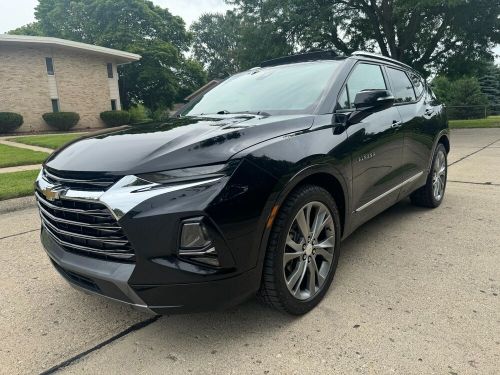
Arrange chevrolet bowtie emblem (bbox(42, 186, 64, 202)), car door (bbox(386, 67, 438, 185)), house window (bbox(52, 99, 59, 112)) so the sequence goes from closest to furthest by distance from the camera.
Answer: chevrolet bowtie emblem (bbox(42, 186, 64, 202))
car door (bbox(386, 67, 438, 185))
house window (bbox(52, 99, 59, 112))

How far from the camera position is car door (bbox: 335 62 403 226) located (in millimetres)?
3094

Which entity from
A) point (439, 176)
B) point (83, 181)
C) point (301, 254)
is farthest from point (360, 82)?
point (83, 181)

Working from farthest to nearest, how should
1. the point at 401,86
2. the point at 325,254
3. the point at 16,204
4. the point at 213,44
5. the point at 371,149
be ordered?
the point at 213,44, the point at 16,204, the point at 401,86, the point at 371,149, the point at 325,254

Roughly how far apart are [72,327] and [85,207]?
99cm

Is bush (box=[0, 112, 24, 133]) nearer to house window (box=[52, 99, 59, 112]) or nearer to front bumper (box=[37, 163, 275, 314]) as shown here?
house window (box=[52, 99, 59, 112])

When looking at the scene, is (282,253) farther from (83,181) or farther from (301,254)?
(83,181)

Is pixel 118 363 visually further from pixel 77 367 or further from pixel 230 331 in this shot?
pixel 230 331

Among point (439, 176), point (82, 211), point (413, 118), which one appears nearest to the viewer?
point (82, 211)

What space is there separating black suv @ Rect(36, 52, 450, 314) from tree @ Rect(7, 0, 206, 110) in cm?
3389

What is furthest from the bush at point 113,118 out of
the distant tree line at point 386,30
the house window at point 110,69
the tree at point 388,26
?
the tree at point 388,26

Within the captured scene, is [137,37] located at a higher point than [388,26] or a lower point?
higher

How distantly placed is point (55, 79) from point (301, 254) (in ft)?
87.9

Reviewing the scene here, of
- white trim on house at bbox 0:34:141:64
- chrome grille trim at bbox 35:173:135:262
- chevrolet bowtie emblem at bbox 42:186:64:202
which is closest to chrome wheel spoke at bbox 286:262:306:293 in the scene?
chrome grille trim at bbox 35:173:135:262

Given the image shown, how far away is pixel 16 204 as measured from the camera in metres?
5.77
